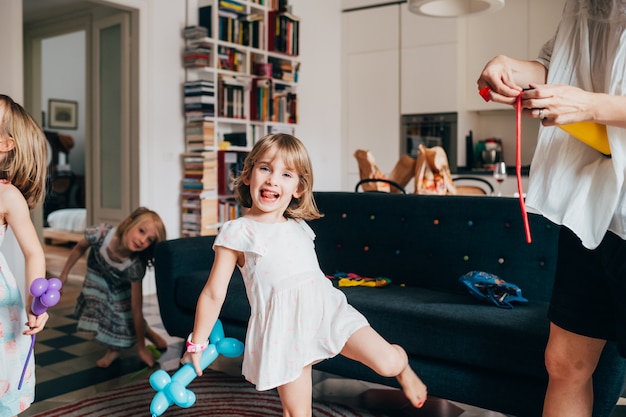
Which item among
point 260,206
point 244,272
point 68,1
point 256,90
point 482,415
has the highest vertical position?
point 68,1

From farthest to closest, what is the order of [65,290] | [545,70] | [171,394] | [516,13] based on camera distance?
1. [516,13]
2. [65,290]
3. [171,394]
4. [545,70]

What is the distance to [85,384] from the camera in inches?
103

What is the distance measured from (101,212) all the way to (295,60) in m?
2.28

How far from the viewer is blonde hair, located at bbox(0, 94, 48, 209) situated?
1.61 m

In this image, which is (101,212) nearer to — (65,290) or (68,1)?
(65,290)

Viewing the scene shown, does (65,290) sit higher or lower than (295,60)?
lower

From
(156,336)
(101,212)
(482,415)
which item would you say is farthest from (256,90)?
(482,415)

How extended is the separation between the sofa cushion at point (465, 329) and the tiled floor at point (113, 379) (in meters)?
0.36

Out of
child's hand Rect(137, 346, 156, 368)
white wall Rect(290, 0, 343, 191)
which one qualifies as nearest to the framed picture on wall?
white wall Rect(290, 0, 343, 191)

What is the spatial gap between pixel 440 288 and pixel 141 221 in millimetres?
1326

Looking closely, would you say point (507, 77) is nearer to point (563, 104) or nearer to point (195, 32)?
point (563, 104)

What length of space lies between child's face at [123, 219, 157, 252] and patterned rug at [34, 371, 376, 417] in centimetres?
61

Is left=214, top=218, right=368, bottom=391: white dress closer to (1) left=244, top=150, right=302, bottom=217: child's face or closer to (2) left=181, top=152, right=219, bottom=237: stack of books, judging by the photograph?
(1) left=244, top=150, right=302, bottom=217: child's face

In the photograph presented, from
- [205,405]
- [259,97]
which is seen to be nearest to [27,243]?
[205,405]
